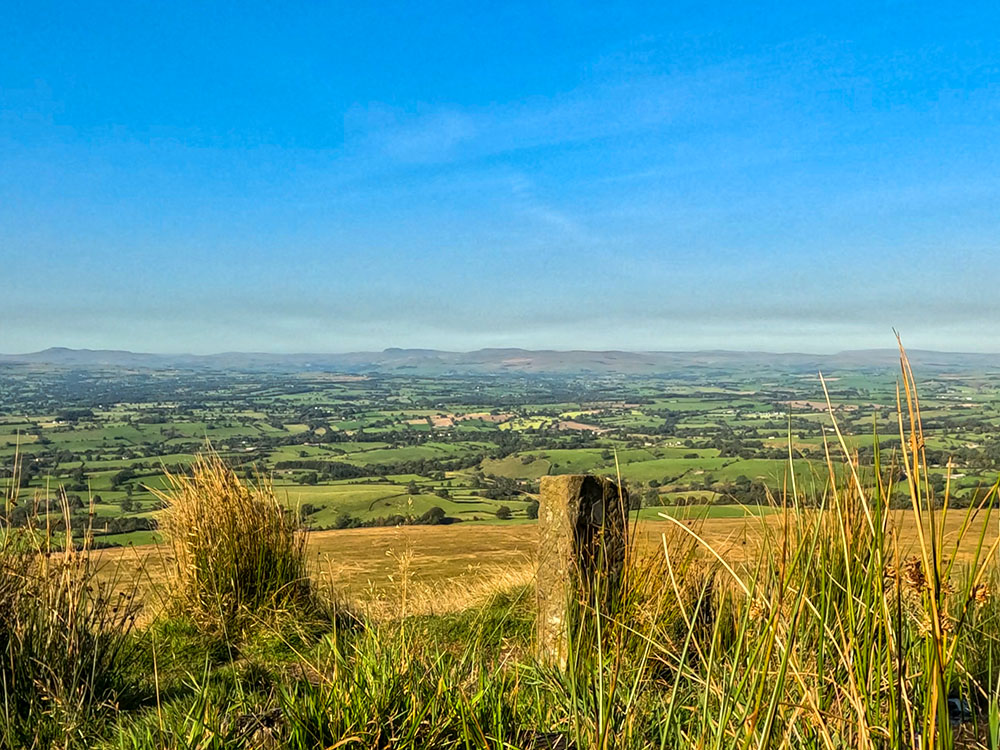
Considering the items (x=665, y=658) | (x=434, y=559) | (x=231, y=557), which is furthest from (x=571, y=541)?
(x=434, y=559)

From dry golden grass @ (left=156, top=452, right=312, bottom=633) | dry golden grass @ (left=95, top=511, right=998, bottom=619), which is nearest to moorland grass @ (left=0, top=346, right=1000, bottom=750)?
dry golden grass @ (left=156, top=452, right=312, bottom=633)

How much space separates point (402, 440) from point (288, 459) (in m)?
16.8

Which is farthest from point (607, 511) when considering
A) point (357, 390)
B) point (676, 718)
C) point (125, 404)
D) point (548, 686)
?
point (357, 390)

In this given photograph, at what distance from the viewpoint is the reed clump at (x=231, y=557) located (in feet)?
19.1

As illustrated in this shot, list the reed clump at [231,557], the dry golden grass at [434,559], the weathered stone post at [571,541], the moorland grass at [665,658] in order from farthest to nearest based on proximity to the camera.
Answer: the reed clump at [231,557]
the weathered stone post at [571,541]
the dry golden grass at [434,559]
the moorland grass at [665,658]

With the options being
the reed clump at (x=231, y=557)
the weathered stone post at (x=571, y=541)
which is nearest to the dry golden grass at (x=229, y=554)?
the reed clump at (x=231, y=557)

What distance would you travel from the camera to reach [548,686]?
9.84 feet

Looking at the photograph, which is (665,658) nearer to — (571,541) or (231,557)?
(571,541)

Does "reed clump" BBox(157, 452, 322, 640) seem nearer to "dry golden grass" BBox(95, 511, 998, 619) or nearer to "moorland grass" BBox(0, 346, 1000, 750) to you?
"moorland grass" BBox(0, 346, 1000, 750)

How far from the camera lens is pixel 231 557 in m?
5.91

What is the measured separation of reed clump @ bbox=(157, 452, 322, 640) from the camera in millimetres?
5832

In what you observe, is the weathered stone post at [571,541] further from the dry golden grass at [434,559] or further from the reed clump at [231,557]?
the reed clump at [231,557]

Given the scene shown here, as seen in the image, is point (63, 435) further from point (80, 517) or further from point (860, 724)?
point (860, 724)

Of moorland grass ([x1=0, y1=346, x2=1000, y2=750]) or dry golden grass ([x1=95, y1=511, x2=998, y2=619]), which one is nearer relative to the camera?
moorland grass ([x1=0, y1=346, x2=1000, y2=750])
